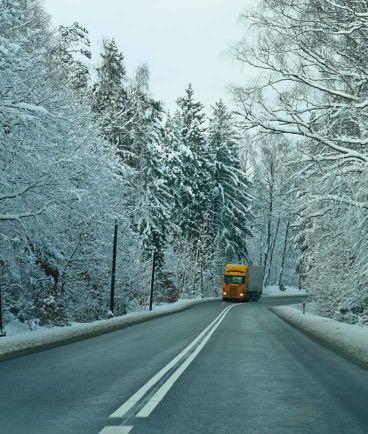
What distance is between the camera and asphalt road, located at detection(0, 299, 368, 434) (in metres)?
6.16

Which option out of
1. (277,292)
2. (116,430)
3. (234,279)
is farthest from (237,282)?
(116,430)

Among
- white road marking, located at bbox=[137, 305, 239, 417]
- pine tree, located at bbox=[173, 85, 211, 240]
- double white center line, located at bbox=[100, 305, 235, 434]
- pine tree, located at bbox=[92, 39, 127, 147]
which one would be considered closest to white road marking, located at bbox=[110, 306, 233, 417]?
double white center line, located at bbox=[100, 305, 235, 434]

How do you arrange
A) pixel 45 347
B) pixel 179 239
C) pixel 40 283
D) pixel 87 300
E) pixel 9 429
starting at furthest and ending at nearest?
pixel 179 239 < pixel 87 300 < pixel 40 283 < pixel 45 347 < pixel 9 429

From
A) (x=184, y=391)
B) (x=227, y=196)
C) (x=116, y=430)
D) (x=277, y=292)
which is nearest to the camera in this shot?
(x=116, y=430)

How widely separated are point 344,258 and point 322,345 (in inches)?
325

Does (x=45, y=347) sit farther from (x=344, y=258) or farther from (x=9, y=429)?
(x=344, y=258)

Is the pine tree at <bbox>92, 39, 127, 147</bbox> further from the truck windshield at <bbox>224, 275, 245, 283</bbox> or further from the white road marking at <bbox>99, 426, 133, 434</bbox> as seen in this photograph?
the white road marking at <bbox>99, 426, 133, 434</bbox>

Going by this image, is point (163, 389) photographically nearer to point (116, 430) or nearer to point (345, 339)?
point (116, 430)

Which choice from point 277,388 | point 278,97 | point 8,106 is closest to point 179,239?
point 278,97

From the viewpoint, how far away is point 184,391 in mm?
8133

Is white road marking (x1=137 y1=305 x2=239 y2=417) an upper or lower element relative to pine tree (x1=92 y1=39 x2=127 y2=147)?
lower

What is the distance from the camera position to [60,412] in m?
6.71

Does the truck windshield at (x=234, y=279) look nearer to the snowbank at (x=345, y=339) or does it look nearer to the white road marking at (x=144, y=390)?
the snowbank at (x=345, y=339)

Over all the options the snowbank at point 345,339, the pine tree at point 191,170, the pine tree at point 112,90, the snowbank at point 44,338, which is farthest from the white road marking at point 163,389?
the pine tree at point 191,170
